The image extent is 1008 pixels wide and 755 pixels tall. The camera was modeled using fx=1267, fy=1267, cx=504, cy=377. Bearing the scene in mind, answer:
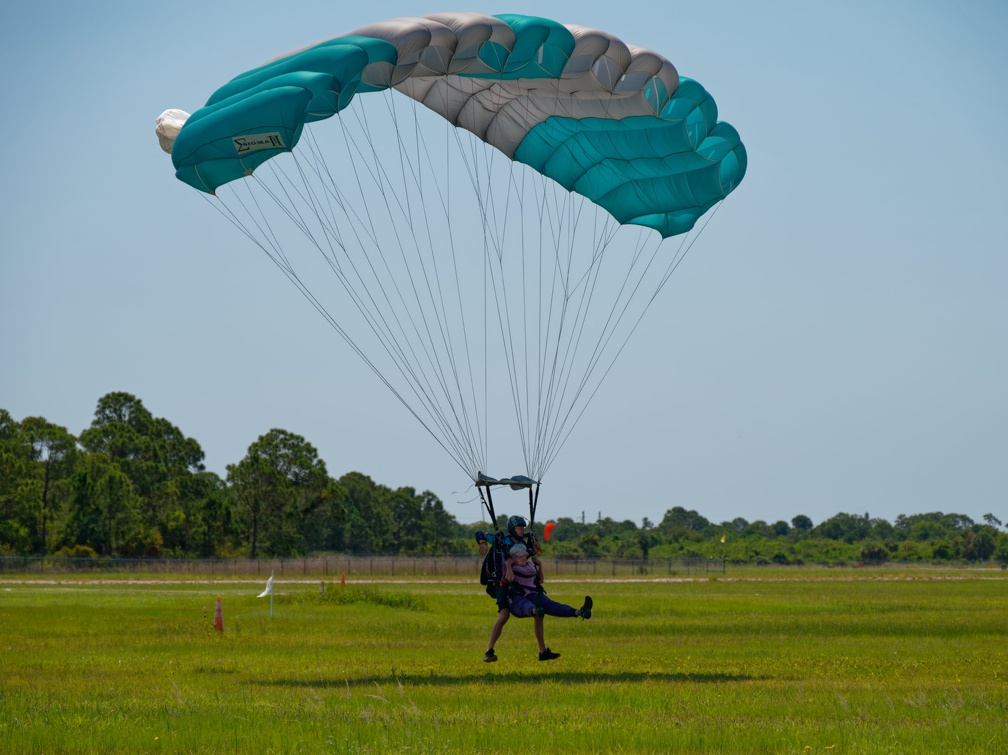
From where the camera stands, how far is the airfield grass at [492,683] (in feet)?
38.1

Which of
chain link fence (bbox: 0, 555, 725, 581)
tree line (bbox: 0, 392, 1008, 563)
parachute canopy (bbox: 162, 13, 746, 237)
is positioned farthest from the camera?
tree line (bbox: 0, 392, 1008, 563)

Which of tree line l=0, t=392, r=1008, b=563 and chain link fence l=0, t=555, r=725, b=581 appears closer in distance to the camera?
chain link fence l=0, t=555, r=725, b=581

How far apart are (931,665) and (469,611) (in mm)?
18266

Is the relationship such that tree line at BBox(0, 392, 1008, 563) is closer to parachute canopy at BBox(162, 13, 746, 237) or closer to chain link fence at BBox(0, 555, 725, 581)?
chain link fence at BBox(0, 555, 725, 581)

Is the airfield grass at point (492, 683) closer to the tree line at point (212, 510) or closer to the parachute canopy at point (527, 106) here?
the parachute canopy at point (527, 106)

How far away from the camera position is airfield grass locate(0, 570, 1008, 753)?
38.1 ft

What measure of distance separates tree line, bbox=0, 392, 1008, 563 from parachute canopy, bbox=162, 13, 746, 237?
52593 mm

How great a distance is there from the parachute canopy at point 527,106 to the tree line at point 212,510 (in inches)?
2071

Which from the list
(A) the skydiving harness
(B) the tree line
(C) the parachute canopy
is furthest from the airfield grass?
(B) the tree line

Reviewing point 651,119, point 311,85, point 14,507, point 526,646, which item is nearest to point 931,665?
point 526,646

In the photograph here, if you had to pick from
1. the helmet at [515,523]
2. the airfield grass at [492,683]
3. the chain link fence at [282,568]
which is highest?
the helmet at [515,523]

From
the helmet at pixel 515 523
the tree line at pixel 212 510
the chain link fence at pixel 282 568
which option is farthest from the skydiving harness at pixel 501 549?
the tree line at pixel 212 510

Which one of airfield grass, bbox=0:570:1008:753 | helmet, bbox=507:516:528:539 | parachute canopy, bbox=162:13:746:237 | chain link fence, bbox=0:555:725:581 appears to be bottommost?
airfield grass, bbox=0:570:1008:753

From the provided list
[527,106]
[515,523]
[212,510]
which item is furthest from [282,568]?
[515,523]
